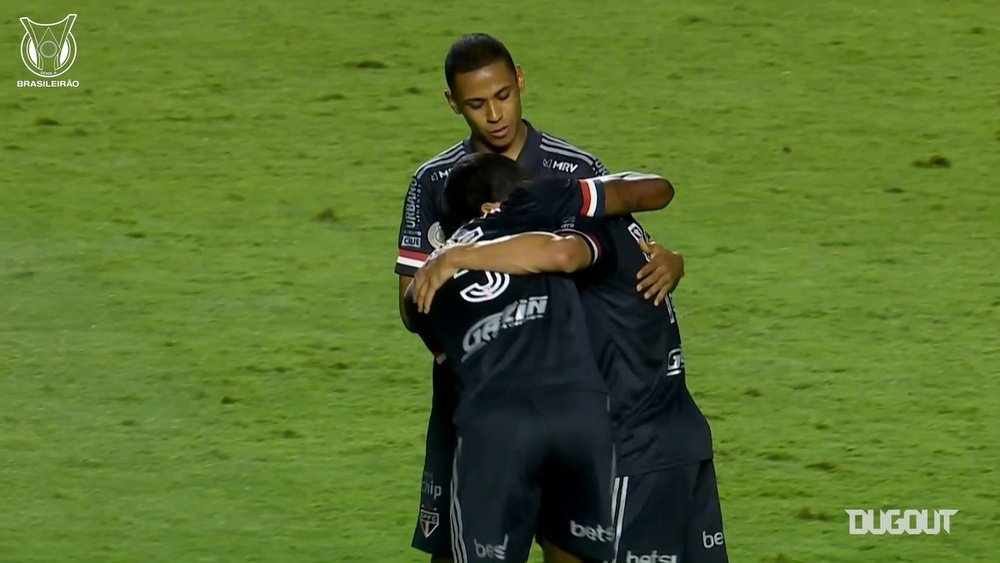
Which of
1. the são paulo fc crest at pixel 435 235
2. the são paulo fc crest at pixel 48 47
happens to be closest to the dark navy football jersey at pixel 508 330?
the são paulo fc crest at pixel 435 235

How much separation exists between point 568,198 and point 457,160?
1.53 feet

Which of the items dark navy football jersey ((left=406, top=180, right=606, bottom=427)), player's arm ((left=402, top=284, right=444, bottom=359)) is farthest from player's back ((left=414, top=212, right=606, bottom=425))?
player's arm ((left=402, top=284, right=444, bottom=359))

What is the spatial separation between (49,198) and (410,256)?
4.70 meters

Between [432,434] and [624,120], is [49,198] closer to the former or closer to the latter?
[624,120]

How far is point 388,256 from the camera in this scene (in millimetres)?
7824

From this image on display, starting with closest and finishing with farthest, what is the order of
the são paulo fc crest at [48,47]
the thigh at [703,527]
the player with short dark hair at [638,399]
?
1. the player with short dark hair at [638,399]
2. the thigh at [703,527]
3. the são paulo fc crest at [48,47]

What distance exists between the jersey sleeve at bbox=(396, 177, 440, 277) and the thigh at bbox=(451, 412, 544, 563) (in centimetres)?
63

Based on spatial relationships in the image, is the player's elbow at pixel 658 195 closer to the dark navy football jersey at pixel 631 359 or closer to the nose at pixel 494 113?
the dark navy football jersey at pixel 631 359

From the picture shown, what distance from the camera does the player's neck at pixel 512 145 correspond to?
14.0ft

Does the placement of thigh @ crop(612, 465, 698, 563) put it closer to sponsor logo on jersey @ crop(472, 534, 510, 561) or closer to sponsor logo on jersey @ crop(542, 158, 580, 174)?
sponsor logo on jersey @ crop(472, 534, 510, 561)

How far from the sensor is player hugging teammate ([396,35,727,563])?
3.67 m

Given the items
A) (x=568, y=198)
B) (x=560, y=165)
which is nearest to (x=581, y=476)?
(x=568, y=198)

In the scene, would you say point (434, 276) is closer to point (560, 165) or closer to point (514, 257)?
point (514, 257)

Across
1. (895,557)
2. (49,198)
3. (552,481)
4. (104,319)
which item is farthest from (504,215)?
(49,198)
